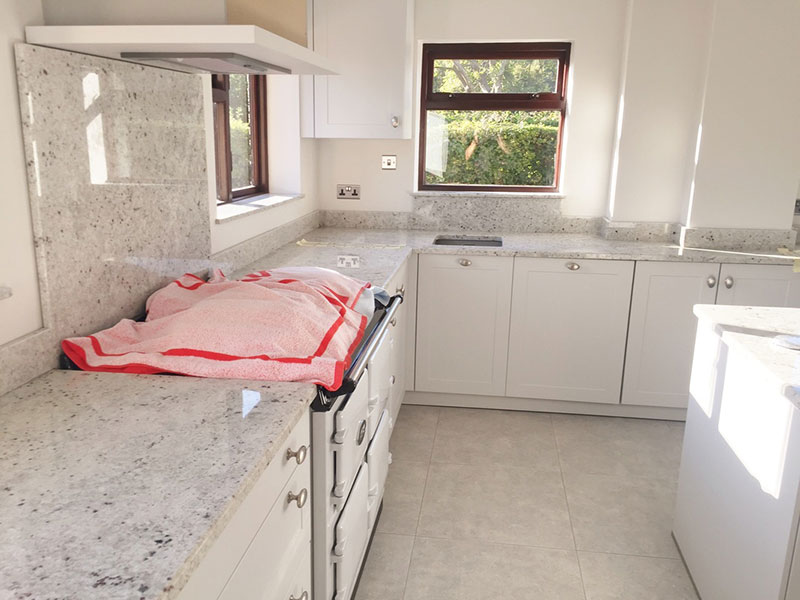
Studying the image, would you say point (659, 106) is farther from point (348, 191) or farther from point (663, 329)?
point (348, 191)

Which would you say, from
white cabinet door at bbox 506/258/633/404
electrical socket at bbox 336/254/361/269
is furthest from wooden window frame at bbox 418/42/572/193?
electrical socket at bbox 336/254/361/269

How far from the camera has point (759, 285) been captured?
3.13 meters

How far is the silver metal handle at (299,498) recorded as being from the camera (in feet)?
4.33

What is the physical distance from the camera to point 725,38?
124 inches

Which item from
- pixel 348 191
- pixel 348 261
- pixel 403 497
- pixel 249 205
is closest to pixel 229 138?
pixel 249 205

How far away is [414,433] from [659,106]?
2073mm

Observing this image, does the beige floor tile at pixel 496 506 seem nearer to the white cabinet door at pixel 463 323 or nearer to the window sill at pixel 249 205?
the white cabinet door at pixel 463 323

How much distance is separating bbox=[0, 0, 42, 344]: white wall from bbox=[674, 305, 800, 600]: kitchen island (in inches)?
67.4

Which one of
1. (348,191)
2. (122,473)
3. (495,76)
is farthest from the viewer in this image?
(348,191)

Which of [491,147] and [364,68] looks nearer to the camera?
[364,68]

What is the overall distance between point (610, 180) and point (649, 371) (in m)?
1.06

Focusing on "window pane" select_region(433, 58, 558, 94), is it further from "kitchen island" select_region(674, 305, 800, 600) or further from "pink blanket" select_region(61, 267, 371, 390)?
"pink blanket" select_region(61, 267, 371, 390)

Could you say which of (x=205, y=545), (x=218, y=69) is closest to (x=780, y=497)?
(x=205, y=545)

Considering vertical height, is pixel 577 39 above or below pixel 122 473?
above
